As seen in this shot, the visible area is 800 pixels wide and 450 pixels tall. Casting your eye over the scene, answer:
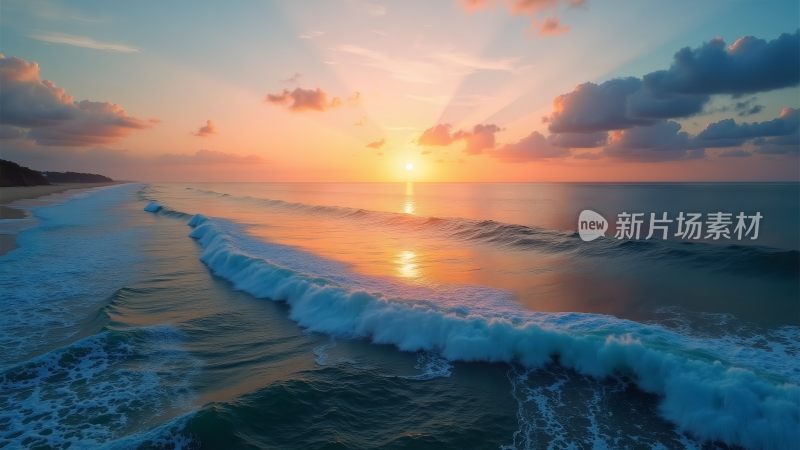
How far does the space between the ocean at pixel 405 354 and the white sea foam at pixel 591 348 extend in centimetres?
4

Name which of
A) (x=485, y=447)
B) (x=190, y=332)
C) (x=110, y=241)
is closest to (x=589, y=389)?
(x=485, y=447)

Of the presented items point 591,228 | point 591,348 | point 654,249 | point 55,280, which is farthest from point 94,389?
point 591,228

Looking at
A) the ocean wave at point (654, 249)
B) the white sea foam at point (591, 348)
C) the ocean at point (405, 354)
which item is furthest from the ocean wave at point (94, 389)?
the ocean wave at point (654, 249)

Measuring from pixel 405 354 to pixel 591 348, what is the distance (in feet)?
12.8

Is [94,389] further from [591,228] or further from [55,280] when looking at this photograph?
[591,228]

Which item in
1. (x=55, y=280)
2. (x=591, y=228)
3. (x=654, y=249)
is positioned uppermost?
(x=591, y=228)

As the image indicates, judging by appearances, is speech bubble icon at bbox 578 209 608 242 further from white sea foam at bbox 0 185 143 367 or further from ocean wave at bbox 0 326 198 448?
white sea foam at bbox 0 185 143 367

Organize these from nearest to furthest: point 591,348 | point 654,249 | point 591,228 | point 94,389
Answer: point 94,389 → point 591,348 → point 654,249 → point 591,228

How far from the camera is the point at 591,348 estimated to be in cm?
821

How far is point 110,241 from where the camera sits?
2350cm

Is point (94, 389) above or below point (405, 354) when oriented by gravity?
below

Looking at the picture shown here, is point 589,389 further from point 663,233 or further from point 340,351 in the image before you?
point 663,233

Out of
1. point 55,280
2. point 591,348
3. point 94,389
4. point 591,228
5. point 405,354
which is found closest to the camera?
point 94,389

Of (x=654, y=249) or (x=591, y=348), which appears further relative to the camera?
(x=654, y=249)
